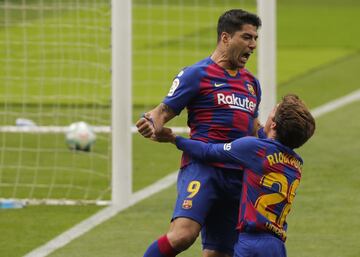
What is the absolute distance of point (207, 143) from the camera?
7.95m

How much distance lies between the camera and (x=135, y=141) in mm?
15773

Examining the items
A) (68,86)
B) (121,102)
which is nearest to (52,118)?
(68,86)

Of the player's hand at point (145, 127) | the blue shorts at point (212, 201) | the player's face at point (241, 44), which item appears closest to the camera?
the player's hand at point (145, 127)

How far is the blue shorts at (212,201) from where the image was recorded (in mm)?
7902

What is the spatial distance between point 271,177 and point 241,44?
3.52 feet

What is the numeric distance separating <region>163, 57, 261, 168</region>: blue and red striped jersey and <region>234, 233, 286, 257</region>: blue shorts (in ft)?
2.99

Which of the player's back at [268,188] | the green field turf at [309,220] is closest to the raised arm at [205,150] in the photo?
the player's back at [268,188]

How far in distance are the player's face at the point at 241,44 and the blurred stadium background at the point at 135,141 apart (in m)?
2.46

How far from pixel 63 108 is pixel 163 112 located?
33.9ft

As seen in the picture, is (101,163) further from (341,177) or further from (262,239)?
(262,239)

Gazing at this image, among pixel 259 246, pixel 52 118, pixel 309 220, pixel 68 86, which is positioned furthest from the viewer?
pixel 68 86

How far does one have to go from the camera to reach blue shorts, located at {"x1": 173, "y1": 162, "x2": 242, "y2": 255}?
25.9 feet

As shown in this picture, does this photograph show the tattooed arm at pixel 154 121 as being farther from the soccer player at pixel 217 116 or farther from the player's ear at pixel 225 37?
the player's ear at pixel 225 37

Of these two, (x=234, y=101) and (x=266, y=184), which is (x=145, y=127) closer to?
(x=234, y=101)
